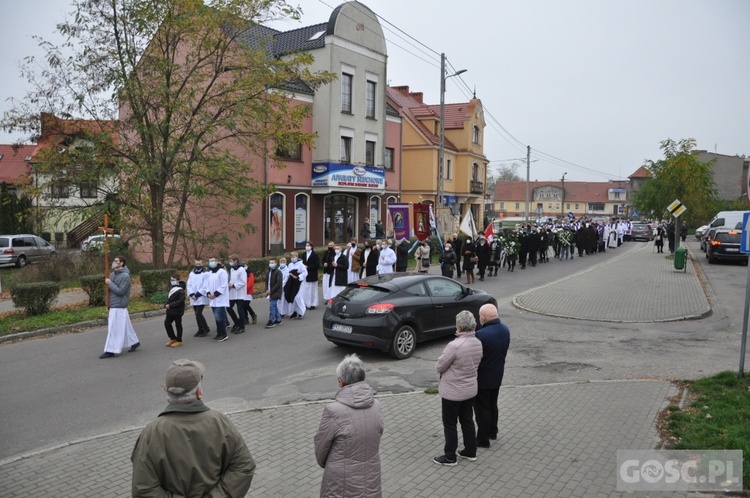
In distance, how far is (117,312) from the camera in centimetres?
1071

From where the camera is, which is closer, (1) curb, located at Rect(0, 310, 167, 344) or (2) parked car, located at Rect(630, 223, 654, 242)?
(1) curb, located at Rect(0, 310, 167, 344)

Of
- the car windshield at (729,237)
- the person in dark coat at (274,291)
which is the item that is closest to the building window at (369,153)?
the car windshield at (729,237)

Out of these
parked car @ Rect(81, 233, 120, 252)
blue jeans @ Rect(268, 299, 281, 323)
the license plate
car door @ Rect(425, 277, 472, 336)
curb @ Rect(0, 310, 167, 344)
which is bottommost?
curb @ Rect(0, 310, 167, 344)

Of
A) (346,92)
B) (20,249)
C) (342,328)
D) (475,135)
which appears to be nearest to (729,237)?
(346,92)

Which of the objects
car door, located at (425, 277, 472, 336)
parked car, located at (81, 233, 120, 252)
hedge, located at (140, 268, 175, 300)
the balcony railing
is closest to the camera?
car door, located at (425, 277, 472, 336)

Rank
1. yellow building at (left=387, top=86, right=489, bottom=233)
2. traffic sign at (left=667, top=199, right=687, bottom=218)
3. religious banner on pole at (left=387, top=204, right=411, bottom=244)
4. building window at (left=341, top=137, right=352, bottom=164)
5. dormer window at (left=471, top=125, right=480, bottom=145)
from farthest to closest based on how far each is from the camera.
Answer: dormer window at (left=471, top=125, right=480, bottom=145) → yellow building at (left=387, top=86, right=489, bottom=233) → building window at (left=341, top=137, right=352, bottom=164) → traffic sign at (left=667, top=199, right=687, bottom=218) → religious banner on pole at (left=387, top=204, right=411, bottom=244)

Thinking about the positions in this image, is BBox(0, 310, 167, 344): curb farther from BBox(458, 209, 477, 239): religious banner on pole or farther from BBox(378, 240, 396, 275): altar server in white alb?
BBox(458, 209, 477, 239): religious banner on pole

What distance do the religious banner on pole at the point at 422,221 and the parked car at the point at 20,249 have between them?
17.3 meters

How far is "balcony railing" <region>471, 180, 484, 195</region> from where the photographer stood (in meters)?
48.7

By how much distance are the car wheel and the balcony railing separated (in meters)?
39.1

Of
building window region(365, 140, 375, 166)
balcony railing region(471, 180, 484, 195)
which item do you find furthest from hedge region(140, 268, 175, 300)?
balcony railing region(471, 180, 484, 195)

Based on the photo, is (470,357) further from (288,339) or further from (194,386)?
(288,339)

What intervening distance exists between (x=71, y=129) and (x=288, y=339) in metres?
10.9

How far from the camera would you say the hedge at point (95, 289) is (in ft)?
50.9
